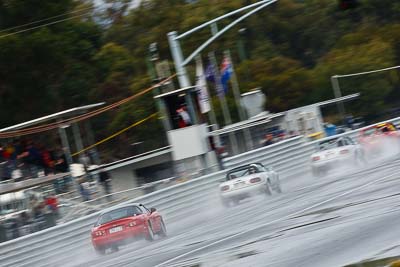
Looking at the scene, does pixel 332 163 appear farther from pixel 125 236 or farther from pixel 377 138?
pixel 125 236

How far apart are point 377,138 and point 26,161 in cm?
1376

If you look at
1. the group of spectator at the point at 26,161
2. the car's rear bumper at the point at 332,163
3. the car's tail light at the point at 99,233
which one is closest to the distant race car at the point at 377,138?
the car's rear bumper at the point at 332,163

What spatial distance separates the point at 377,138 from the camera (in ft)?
108

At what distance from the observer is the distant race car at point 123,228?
65.1 ft

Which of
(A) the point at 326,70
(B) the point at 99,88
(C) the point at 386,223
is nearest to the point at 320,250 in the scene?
(C) the point at 386,223

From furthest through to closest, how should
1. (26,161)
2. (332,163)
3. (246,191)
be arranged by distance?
1. (332,163)
2. (26,161)
3. (246,191)

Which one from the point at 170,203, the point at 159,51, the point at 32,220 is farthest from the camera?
the point at 159,51

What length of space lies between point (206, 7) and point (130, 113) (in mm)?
14716

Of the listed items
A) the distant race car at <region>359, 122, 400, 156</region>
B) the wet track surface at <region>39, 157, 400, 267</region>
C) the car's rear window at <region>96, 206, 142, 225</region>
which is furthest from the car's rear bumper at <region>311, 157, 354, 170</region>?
the car's rear window at <region>96, 206, 142, 225</region>

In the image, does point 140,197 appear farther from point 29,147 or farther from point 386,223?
point 386,223

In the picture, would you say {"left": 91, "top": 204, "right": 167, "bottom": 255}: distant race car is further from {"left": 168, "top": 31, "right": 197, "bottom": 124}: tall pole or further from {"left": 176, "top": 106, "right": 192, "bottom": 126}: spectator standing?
{"left": 176, "top": 106, "right": 192, "bottom": 126}: spectator standing

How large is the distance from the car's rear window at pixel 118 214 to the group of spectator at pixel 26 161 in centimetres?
539

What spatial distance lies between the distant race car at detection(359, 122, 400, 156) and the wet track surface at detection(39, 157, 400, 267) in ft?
30.2

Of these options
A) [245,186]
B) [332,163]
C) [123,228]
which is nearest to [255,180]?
[245,186]
